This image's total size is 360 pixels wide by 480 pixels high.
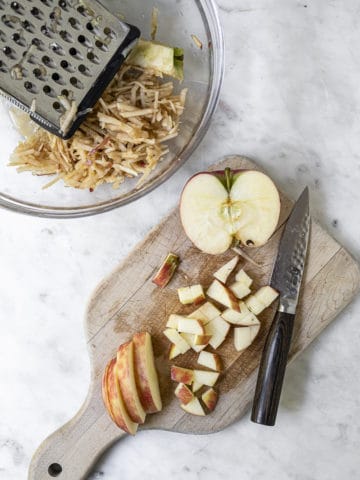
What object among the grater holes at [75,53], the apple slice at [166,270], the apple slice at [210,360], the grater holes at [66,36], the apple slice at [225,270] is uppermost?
the grater holes at [66,36]

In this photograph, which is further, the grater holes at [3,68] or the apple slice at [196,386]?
the apple slice at [196,386]

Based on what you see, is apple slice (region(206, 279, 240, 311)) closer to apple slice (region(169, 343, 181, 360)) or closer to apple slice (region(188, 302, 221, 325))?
apple slice (region(188, 302, 221, 325))

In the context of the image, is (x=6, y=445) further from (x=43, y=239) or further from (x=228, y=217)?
(x=228, y=217)

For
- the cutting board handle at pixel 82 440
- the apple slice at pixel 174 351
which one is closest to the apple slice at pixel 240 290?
the apple slice at pixel 174 351

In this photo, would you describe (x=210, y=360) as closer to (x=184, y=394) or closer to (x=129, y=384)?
(x=184, y=394)

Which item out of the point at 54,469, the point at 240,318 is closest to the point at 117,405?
the point at 54,469

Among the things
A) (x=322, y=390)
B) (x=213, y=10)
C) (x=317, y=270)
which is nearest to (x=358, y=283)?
(x=317, y=270)

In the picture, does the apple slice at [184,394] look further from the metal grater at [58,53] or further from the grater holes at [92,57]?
the grater holes at [92,57]
